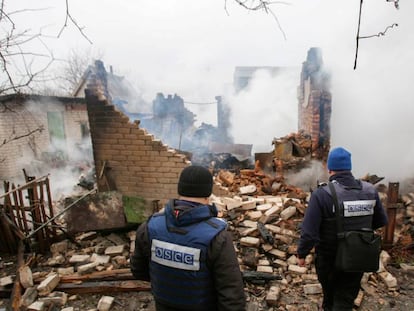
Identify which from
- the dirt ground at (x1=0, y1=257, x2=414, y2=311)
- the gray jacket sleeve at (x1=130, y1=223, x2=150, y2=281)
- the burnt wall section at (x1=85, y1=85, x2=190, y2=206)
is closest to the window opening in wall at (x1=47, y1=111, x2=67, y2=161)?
the burnt wall section at (x1=85, y1=85, x2=190, y2=206)

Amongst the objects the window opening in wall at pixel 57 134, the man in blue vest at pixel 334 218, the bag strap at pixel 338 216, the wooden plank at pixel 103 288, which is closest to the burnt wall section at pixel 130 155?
the wooden plank at pixel 103 288

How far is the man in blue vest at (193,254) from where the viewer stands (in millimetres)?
1729

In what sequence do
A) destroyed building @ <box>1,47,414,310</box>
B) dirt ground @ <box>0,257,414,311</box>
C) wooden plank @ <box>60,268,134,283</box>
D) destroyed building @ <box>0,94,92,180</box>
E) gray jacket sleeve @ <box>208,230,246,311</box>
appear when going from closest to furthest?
gray jacket sleeve @ <box>208,230,246,311</box> → dirt ground @ <box>0,257,414,311</box> → destroyed building @ <box>1,47,414,310</box> → wooden plank @ <box>60,268,134,283</box> → destroyed building @ <box>0,94,92,180</box>

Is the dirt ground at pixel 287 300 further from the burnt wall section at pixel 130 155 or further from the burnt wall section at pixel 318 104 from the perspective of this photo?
the burnt wall section at pixel 318 104

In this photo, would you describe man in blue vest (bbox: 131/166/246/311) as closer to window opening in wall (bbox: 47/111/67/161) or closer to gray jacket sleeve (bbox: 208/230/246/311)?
gray jacket sleeve (bbox: 208/230/246/311)

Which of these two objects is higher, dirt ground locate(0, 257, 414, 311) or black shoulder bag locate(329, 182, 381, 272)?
black shoulder bag locate(329, 182, 381, 272)

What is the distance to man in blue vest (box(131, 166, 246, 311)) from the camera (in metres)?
1.73

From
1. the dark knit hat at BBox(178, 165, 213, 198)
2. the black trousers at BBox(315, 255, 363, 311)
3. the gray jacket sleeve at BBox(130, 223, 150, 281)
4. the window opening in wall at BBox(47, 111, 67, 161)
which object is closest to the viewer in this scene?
the dark knit hat at BBox(178, 165, 213, 198)

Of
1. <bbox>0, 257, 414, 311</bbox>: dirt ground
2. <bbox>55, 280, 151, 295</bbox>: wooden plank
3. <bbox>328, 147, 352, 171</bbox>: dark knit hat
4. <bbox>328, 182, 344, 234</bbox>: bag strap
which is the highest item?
<bbox>328, 147, 352, 171</bbox>: dark knit hat

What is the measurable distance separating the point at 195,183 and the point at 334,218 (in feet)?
5.24

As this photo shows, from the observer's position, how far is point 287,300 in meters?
3.76

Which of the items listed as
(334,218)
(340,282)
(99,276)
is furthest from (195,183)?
(99,276)

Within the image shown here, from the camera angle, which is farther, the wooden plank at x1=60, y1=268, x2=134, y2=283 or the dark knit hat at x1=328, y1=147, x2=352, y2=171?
the wooden plank at x1=60, y1=268, x2=134, y2=283

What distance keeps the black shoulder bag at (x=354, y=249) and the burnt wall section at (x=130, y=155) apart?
330 cm
